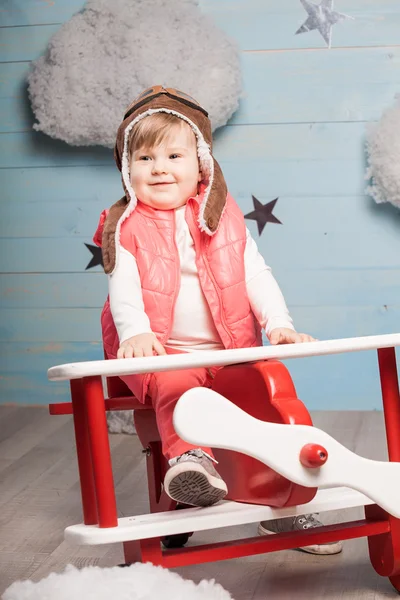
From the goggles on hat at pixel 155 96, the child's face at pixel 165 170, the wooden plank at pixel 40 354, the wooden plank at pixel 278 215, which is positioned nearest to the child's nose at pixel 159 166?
the child's face at pixel 165 170

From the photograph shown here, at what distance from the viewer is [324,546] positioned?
1380mm

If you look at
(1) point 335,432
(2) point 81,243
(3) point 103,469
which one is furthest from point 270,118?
(3) point 103,469

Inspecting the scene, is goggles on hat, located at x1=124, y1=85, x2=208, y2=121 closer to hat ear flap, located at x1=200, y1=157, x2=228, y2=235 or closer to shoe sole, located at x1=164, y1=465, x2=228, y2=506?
hat ear flap, located at x1=200, y1=157, x2=228, y2=235

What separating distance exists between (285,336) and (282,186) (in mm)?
1265

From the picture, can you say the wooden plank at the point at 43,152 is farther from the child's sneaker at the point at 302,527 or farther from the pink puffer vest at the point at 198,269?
the child's sneaker at the point at 302,527

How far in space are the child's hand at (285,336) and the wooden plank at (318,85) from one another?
4.26 ft

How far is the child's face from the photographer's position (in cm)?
141

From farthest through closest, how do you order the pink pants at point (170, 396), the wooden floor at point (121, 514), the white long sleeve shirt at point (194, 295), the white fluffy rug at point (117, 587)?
1. the white long sleeve shirt at point (194, 295)
2. the wooden floor at point (121, 514)
3. the pink pants at point (170, 396)
4. the white fluffy rug at point (117, 587)

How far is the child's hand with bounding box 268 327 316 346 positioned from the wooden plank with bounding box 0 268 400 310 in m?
1.21

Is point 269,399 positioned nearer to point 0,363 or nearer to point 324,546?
point 324,546

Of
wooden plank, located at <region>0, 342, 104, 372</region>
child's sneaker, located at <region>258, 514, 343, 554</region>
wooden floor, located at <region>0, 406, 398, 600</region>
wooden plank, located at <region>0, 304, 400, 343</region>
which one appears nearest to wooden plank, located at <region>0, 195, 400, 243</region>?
wooden plank, located at <region>0, 304, 400, 343</region>

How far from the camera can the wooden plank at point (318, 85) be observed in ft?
8.00

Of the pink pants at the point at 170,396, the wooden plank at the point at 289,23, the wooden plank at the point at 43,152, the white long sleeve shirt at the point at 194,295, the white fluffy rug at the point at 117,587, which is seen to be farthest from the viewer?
the wooden plank at the point at 43,152

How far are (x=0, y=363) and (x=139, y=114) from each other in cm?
145
